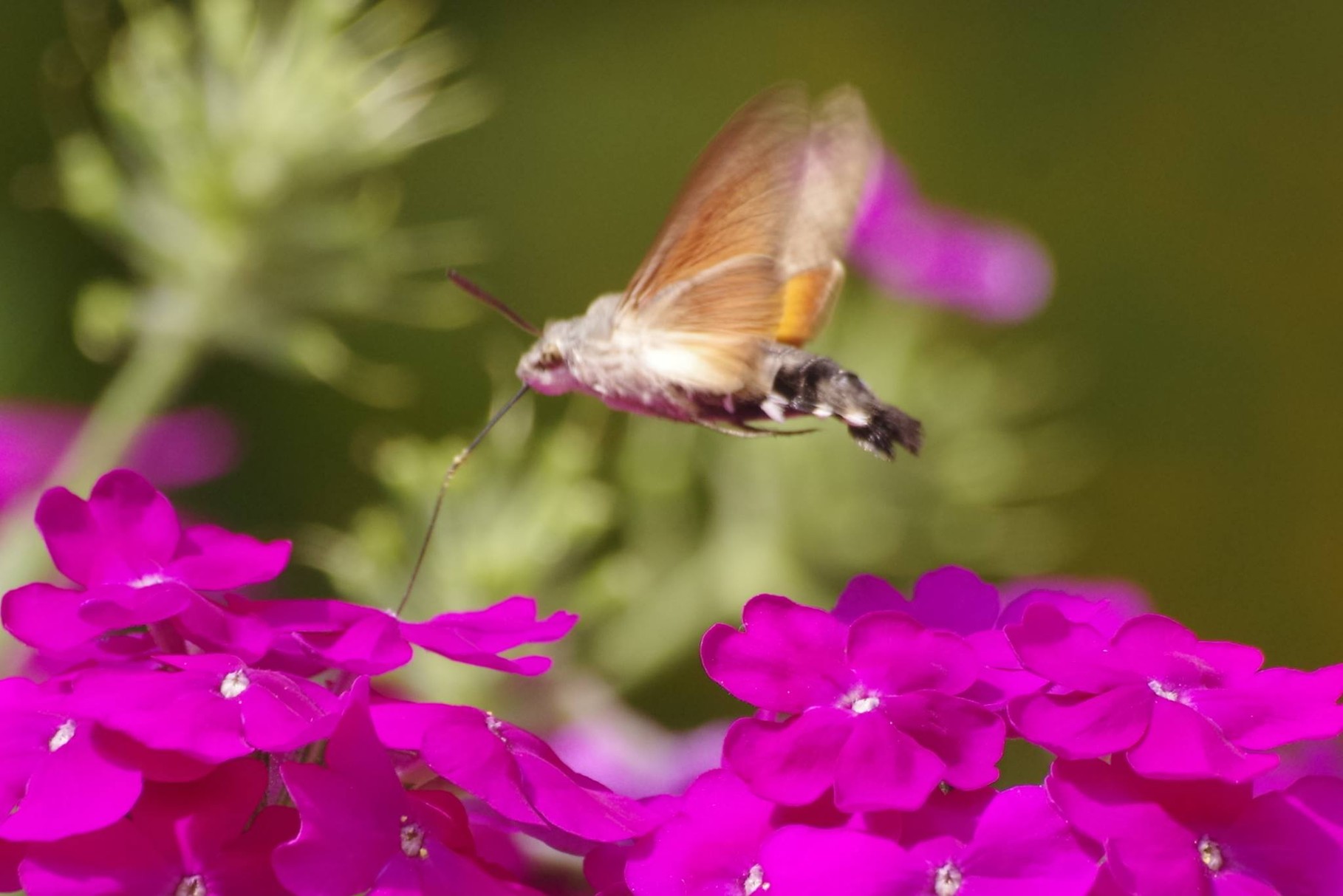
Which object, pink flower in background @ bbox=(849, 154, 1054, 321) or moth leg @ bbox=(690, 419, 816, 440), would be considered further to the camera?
pink flower in background @ bbox=(849, 154, 1054, 321)

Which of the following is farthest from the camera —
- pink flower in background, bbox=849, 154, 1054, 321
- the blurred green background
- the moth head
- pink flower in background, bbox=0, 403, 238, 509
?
the blurred green background

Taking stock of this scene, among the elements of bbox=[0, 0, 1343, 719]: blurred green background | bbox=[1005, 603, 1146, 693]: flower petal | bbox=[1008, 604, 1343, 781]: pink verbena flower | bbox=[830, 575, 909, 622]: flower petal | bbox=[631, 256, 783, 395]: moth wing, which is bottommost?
bbox=[0, 0, 1343, 719]: blurred green background

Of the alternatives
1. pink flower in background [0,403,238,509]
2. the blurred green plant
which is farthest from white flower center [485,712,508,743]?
pink flower in background [0,403,238,509]

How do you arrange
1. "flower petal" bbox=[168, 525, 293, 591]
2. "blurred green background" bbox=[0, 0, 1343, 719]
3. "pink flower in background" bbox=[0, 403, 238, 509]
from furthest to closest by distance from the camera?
"blurred green background" bbox=[0, 0, 1343, 719], "pink flower in background" bbox=[0, 403, 238, 509], "flower petal" bbox=[168, 525, 293, 591]

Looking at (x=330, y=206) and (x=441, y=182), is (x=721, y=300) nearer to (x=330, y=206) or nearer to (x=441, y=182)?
(x=330, y=206)

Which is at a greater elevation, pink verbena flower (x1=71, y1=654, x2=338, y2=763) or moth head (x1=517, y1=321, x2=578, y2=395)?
moth head (x1=517, y1=321, x2=578, y2=395)

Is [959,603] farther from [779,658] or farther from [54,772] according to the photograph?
[54,772]

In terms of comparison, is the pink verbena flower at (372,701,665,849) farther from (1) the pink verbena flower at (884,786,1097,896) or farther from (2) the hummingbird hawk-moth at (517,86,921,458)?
(2) the hummingbird hawk-moth at (517,86,921,458)

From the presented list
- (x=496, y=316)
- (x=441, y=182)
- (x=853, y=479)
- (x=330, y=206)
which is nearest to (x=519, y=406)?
(x=330, y=206)
